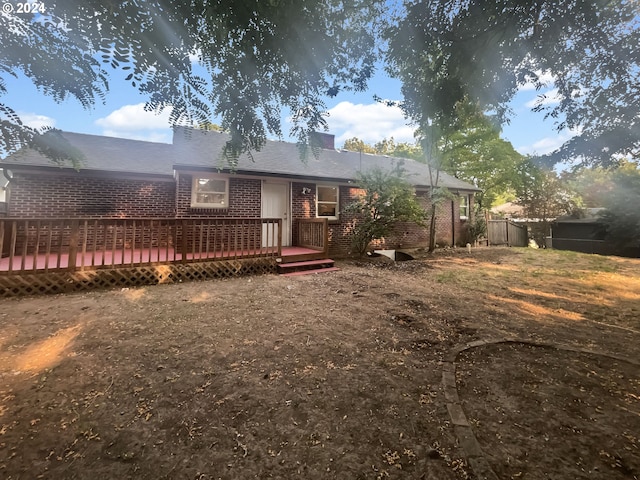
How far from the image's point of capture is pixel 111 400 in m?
2.55

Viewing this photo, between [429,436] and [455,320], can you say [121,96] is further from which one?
[455,320]

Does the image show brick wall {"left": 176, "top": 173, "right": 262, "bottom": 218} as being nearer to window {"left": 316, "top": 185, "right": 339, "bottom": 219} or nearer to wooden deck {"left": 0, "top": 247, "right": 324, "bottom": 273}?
wooden deck {"left": 0, "top": 247, "right": 324, "bottom": 273}

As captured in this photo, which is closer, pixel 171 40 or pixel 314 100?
pixel 171 40

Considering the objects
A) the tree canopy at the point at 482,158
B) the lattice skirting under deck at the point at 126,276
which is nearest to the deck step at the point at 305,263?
the lattice skirting under deck at the point at 126,276

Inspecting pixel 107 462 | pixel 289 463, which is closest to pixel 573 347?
pixel 289 463

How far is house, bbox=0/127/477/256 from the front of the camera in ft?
29.7

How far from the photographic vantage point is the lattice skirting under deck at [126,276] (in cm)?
573

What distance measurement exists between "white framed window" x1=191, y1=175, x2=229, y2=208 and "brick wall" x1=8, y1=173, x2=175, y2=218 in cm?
184

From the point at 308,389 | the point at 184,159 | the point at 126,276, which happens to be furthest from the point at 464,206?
the point at 308,389

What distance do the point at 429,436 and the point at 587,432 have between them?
122cm

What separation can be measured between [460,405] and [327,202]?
33.0ft

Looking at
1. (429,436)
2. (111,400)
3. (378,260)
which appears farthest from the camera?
(378,260)

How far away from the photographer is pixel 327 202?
12.1 metres

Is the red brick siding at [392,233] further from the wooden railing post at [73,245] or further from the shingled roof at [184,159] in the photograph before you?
the wooden railing post at [73,245]
